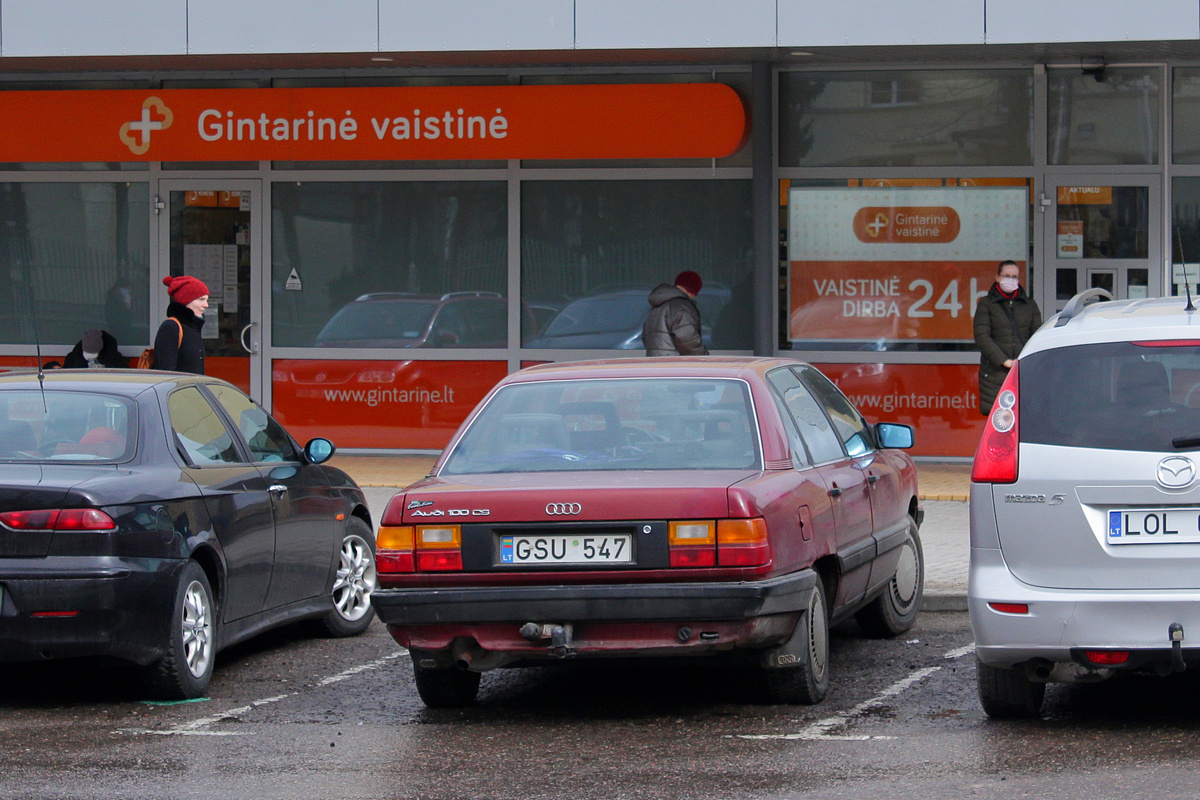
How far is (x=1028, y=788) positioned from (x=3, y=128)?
12543 mm

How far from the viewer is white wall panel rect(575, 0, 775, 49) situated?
12766 mm

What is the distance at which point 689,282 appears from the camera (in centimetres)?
1387

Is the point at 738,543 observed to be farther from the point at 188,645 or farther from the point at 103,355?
the point at 103,355

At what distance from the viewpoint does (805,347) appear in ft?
48.3

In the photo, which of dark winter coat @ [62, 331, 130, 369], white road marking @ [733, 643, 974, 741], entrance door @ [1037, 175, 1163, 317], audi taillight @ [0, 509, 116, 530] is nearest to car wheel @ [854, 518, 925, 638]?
white road marking @ [733, 643, 974, 741]

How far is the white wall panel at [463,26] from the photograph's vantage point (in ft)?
42.4

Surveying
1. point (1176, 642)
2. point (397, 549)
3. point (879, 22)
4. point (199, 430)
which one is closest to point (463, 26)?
point (879, 22)

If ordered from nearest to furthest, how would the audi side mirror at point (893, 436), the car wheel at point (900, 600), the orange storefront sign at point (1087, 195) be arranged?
the audi side mirror at point (893, 436) < the car wheel at point (900, 600) < the orange storefront sign at point (1087, 195)

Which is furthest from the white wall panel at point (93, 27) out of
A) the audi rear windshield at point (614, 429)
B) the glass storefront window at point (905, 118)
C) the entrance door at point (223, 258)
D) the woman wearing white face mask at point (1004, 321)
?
the audi rear windshield at point (614, 429)

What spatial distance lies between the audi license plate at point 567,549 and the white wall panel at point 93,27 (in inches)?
343

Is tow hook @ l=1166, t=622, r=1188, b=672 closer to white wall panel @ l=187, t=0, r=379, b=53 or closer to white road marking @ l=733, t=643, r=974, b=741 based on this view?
white road marking @ l=733, t=643, r=974, b=741

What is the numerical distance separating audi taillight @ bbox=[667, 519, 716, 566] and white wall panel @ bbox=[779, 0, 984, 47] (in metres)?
7.67

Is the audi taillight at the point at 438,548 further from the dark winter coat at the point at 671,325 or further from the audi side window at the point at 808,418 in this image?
the dark winter coat at the point at 671,325

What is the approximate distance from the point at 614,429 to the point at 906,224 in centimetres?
864
